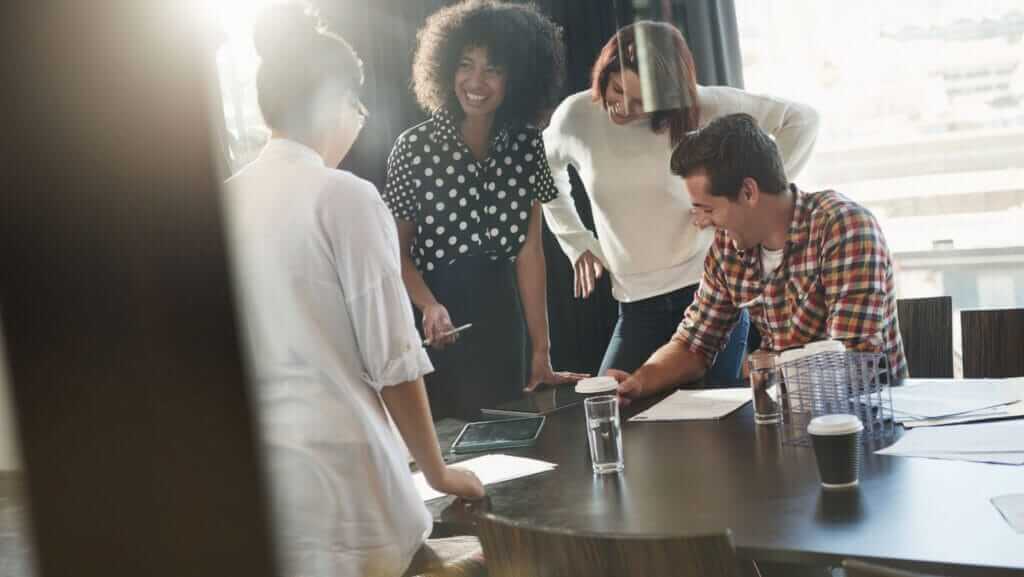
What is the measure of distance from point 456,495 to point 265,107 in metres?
0.58

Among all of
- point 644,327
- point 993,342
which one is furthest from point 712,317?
point 644,327

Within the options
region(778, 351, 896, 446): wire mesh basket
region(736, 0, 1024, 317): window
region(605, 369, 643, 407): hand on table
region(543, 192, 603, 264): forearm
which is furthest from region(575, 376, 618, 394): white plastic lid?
region(736, 0, 1024, 317): window

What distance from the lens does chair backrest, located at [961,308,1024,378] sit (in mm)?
2018

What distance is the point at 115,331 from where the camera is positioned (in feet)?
2.89

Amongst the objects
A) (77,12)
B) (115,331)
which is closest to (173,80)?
(77,12)

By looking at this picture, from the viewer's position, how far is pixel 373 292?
124 cm

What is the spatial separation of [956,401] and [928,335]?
0.71 m

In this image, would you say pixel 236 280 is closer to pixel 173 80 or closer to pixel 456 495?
pixel 173 80

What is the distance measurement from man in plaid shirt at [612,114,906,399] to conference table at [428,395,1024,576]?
0.37 meters

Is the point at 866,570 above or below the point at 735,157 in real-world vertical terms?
below

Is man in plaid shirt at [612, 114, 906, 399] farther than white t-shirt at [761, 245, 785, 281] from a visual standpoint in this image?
No

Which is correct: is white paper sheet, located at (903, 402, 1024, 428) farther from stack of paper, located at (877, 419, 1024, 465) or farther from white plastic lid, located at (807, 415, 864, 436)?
white plastic lid, located at (807, 415, 864, 436)

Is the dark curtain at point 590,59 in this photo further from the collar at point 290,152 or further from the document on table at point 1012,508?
the document on table at point 1012,508

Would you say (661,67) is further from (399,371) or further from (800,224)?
(399,371)
